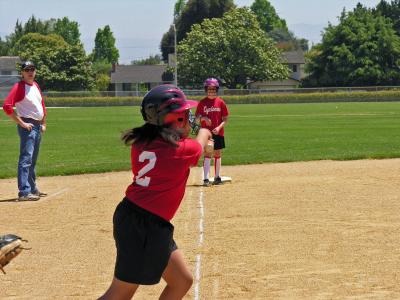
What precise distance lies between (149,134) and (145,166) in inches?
8.0

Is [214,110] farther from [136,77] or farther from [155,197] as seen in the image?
[136,77]

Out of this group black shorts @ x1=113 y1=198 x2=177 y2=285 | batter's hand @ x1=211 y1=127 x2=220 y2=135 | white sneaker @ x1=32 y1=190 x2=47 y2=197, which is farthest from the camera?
batter's hand @ x1=211 y1=127 x2=220 y2=135

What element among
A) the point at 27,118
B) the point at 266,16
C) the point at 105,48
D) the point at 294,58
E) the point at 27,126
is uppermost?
the point at 266,16

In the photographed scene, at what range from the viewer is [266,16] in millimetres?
171125

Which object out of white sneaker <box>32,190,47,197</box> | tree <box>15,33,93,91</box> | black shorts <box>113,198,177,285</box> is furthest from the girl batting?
tree <box>15,33,93,91</box>

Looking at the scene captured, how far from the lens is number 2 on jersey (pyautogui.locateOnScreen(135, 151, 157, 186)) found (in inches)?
183

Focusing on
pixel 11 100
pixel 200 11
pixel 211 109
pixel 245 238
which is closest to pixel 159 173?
pixel 245 238

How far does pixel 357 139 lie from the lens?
74.4ft

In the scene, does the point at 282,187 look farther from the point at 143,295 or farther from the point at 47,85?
the point at 47,85

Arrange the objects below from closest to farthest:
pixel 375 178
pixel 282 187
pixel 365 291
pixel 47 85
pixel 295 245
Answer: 1. pixel 365 291
2. pixel 295 245
3. pixel 282 187
4. pixel 375 178
5. pixel 47 85

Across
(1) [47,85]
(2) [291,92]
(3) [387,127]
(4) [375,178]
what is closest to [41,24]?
(1) [47,85]

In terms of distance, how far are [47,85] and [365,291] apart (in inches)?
3051

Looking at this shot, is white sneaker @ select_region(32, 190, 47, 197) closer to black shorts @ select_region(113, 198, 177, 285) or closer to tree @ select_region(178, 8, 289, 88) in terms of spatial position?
black shorts @ select_region(113, 198, 177, 285)

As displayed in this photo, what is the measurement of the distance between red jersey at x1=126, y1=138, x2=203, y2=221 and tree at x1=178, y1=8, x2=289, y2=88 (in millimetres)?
74396
